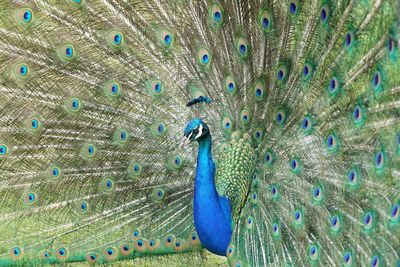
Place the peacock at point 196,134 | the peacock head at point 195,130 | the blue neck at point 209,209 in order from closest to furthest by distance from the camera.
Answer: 1. the peacock at point 196,134
2. the peacock head at point 195,130
3. the blue neck at point 209,209

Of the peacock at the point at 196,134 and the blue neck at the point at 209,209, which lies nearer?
the peacock at the point at 196,134

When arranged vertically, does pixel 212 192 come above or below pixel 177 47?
below

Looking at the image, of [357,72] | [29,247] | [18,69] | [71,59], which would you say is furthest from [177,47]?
[29,247]

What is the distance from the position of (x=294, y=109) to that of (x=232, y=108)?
13.8 inches

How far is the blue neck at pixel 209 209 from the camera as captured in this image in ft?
11.7

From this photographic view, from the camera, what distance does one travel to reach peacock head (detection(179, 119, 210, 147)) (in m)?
3.39

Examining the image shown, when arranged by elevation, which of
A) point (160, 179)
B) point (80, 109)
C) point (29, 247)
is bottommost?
point (29, 247)

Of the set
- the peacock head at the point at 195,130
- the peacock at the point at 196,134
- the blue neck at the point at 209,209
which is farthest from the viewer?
the blue neck at the point at 209,209

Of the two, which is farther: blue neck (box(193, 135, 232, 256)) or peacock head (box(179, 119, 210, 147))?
blue neck (box(193, 135, 232, 256))

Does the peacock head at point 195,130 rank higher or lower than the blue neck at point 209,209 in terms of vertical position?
higher

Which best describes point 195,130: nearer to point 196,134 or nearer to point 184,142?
A: point 196,134

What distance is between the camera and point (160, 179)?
3967mm

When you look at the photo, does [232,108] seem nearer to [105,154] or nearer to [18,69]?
[105,154]

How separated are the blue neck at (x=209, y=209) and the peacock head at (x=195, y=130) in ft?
0.16
